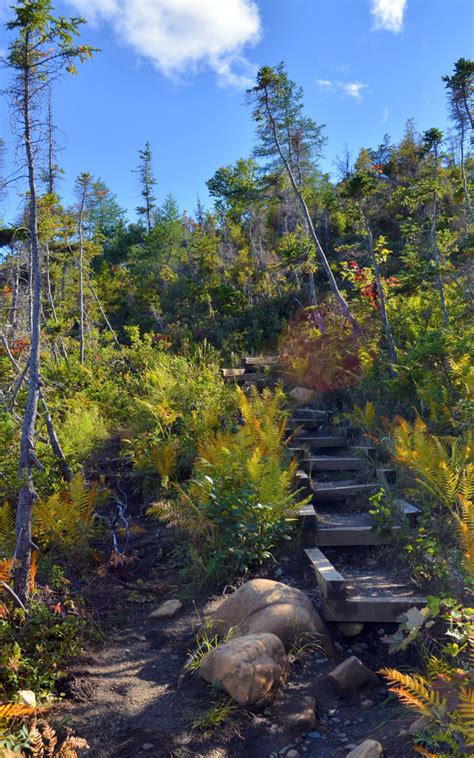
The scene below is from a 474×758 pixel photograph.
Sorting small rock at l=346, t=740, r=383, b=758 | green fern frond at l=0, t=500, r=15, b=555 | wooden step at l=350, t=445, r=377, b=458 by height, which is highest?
wooden step at l=350, t=445, r=377, b=458

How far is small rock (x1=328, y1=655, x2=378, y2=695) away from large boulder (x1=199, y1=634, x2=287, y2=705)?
322 mm

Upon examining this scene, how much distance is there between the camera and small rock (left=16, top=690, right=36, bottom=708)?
2.76m

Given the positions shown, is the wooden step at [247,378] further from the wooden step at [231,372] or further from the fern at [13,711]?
the fern at [13,711]

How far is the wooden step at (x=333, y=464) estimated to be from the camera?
591cm

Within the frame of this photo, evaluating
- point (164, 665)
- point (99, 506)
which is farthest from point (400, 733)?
point (99, 506)

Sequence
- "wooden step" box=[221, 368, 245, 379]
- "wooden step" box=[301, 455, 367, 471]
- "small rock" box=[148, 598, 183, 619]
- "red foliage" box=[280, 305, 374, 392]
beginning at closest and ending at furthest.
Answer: "small rock" box=[148, 598, 183, 619], "wooden step" box=[301, 455, 367, 471], "red foliage" box=[280, 305, 374, 392], "wooden step" box=[221, 368, 245, 379]

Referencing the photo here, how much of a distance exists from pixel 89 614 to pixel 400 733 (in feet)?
7.35

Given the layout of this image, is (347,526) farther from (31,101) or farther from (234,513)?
→ (31,101)

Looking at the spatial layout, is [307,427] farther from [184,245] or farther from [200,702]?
[184,245]

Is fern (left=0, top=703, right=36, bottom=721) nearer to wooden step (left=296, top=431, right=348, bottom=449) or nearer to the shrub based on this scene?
the shrub

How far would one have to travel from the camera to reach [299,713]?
282 centimetres

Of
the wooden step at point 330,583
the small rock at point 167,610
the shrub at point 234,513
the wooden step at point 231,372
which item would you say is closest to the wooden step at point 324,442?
the shrub at point 234,513

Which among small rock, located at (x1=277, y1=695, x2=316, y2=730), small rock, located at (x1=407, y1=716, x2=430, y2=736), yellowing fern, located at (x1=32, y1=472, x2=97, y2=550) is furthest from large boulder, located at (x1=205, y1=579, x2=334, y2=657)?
yellowing fern, located at (x1=32, y1=472, x2=97, y2=550)

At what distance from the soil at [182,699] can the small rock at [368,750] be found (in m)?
0.08
